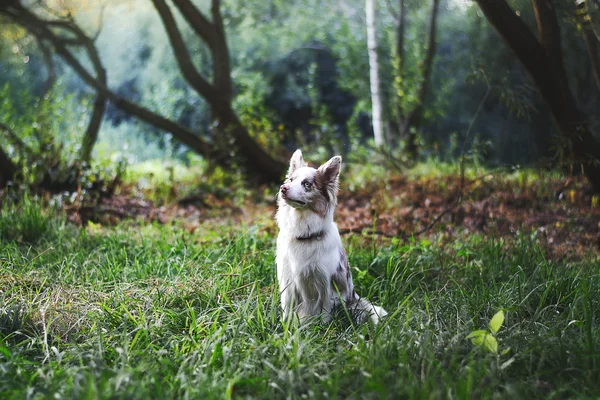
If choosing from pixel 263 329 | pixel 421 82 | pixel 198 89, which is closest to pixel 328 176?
pixel 263 329

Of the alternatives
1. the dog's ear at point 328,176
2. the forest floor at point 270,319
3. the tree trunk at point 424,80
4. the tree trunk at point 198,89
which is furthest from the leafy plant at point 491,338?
the tree trunk at point 424,80

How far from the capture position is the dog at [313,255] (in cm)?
327

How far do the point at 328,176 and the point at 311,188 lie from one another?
0.56 feet

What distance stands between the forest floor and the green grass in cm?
1

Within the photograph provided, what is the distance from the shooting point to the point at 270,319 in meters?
3.17

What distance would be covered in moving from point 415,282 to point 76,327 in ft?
7.22

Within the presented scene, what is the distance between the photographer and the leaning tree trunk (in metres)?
5.10

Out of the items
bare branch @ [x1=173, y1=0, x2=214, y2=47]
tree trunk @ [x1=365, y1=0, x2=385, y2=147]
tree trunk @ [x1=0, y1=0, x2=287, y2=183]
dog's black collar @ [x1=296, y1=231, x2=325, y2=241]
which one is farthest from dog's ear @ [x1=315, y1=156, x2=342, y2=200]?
tree trunk @ [x1=365, y1=0, x2=385, y2=147]

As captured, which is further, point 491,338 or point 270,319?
point 270,319

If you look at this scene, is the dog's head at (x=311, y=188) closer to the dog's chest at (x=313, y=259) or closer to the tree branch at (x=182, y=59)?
the dog's chest at (x=313, y=259)

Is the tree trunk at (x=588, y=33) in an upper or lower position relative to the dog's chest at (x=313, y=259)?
upper

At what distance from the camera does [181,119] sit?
14953 mm

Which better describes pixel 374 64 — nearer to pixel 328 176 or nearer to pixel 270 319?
pixel 328 176

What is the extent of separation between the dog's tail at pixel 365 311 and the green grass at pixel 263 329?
7 centimetres
